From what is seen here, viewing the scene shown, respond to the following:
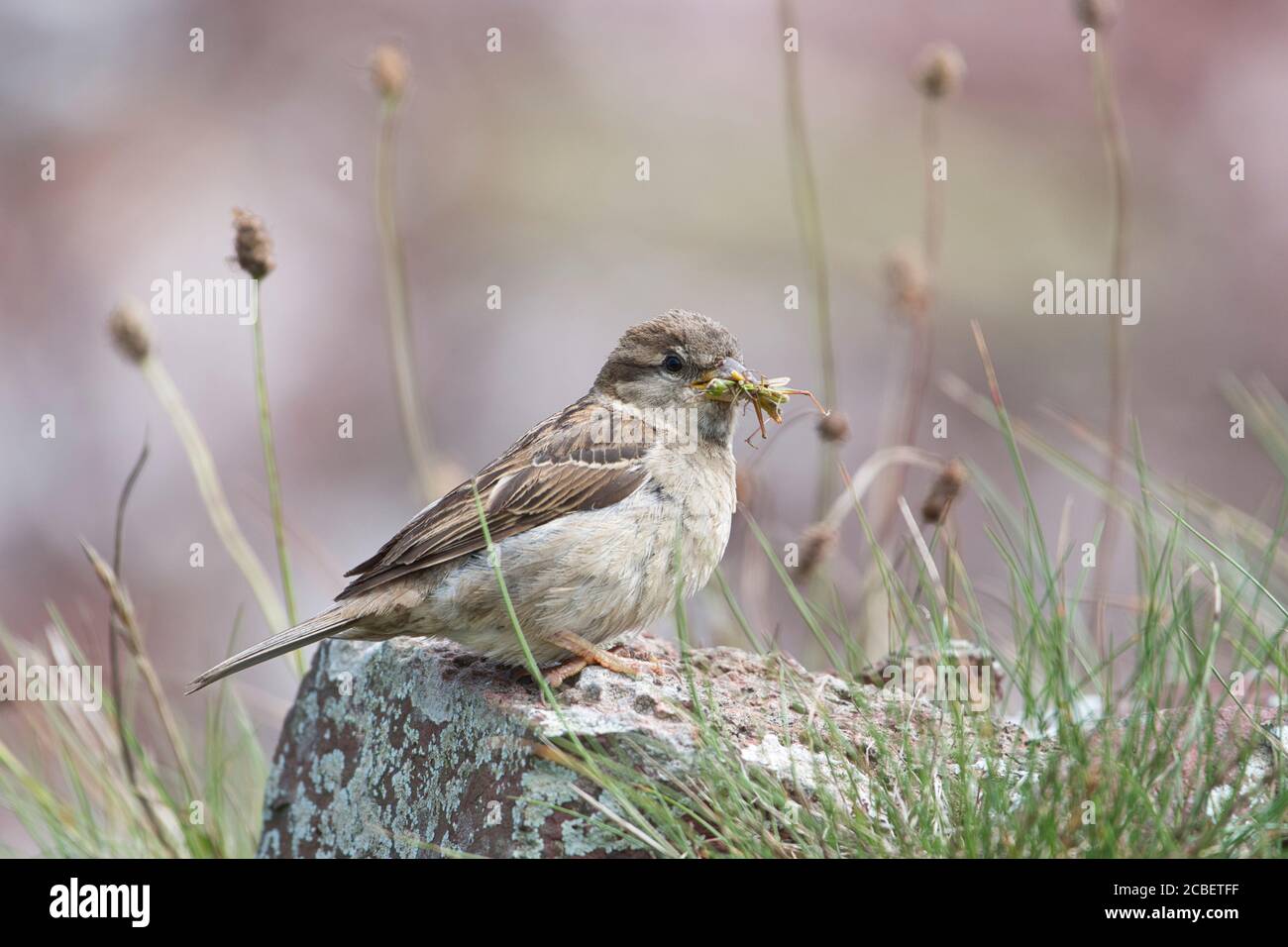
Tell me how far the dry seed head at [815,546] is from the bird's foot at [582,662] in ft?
2.37

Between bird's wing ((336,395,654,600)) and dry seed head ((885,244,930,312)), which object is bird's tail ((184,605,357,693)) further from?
dry seed head ((885,244,930,312))

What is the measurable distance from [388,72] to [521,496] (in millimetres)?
2123

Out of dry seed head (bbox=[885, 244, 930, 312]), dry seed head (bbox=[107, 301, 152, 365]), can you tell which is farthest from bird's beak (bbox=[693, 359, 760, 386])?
dry seed head (bbox=[107, 301, 152, 365])

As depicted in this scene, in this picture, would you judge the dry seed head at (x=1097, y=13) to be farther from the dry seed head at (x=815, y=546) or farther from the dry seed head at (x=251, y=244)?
→ the dry seed head at (x=251, y=244)

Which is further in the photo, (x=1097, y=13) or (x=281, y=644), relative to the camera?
(x=1097, y=13)

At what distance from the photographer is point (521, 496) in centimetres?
450

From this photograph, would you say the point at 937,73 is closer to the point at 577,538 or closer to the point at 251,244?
the point at 577,538

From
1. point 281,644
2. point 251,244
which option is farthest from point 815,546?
point 251,244

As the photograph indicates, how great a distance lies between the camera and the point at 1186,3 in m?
11.4

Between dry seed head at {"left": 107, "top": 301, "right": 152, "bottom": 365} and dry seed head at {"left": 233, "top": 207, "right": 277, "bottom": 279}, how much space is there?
0.67 metres

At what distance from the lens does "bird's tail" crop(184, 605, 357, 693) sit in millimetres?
4129

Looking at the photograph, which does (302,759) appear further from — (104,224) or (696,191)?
→ (696,191)

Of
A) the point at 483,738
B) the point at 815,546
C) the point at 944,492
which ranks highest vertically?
the point at 944,492
